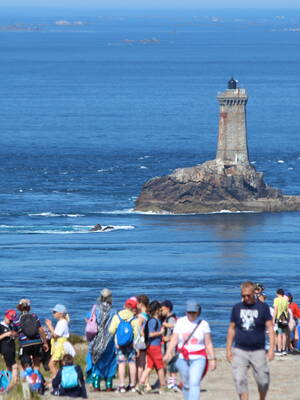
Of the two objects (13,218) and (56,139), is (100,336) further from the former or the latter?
(56,139)

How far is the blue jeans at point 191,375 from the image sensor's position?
17.7 meters

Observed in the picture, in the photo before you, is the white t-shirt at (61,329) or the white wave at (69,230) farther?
the white wave at (69,230)

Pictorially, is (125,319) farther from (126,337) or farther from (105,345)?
(105,345)

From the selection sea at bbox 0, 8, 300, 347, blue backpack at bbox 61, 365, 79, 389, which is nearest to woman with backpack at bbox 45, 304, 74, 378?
blue backpack at bbox 61, 365, 79, 389

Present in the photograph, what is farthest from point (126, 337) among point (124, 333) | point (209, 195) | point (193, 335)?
point (209, 195)

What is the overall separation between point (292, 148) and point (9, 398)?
13483 centimetres

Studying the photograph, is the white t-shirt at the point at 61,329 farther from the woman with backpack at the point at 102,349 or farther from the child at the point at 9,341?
the child at the point at 9,341

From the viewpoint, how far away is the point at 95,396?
20297 mm

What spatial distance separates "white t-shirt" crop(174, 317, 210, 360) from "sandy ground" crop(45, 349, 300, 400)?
2328 millimetres

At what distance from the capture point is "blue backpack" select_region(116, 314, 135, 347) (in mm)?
20859

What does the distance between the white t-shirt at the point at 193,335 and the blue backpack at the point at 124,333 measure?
2.89 m

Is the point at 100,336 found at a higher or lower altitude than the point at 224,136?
lower

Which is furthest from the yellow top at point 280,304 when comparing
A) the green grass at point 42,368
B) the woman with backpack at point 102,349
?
the woman with backpack at point 102,349

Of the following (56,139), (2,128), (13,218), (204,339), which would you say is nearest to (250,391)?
(204,339)
